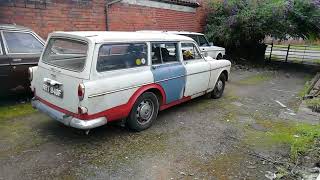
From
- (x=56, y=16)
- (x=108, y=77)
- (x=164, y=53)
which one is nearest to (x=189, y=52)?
(x=164, y=53)

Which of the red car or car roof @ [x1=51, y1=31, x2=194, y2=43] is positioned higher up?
car roof @ [x1=51, y1=31, x2=194, y2=43]

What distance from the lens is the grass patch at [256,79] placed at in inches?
418

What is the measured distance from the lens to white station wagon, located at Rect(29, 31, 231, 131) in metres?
4.39

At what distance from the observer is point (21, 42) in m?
6.43

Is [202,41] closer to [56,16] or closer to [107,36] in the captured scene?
[56,16]

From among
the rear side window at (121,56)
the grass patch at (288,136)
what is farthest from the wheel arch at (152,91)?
the grass patch at (288,136)

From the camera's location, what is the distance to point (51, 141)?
192 inches

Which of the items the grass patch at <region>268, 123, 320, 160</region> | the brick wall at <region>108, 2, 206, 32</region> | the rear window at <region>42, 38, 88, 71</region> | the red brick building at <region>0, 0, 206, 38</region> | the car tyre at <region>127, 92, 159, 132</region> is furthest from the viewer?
the brick wall at <region>108, 2, 206, 32</region>

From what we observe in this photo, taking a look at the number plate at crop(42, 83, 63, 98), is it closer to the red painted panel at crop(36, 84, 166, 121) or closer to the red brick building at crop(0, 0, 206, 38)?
the red painted panel at crop(36, 84, 166, 121)

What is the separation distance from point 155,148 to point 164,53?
1930mm

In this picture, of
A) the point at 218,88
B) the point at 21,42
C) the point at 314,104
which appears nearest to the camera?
the point at 21,42

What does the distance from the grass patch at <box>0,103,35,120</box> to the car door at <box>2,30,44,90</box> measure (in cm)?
45

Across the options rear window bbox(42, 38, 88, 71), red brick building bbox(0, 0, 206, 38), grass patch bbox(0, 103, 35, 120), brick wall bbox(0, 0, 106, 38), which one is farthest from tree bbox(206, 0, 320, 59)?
rear window bbox(42, 38, 88, 71)

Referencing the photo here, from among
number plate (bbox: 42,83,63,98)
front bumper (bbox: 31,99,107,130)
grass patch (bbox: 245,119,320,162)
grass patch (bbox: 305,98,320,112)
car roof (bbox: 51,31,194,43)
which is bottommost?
grass patch (bbox: 245,119,320,162)
